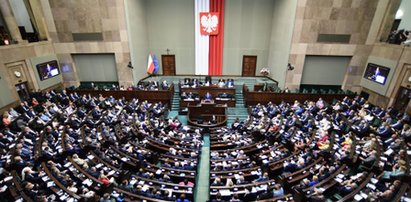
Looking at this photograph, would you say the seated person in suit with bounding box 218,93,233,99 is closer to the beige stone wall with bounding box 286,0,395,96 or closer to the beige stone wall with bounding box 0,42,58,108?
the beige stone wall with bounding box 286,0,395,96

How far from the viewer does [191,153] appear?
9797 mm

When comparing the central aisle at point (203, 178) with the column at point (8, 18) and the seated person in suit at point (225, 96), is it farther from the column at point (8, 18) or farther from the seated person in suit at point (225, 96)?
the column at point (8, 18)

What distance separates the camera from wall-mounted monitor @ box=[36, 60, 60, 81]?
55.6 feet

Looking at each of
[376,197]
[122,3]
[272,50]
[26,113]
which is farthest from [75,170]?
[272,50]

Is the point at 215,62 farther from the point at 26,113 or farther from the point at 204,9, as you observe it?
the point at 26,113

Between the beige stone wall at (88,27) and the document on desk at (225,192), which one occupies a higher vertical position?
the beige stone wall at (88,27)

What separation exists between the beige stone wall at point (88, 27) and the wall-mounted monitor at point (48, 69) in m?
0.98

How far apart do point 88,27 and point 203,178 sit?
53.6 feet

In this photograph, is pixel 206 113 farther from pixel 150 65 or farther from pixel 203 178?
pixel 150 65

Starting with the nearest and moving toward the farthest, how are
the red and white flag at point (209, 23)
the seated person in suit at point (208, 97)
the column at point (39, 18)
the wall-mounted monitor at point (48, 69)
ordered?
the seated person in suit at point (208, 97) → the wall-mounted monitor at point (48, 69) → the column at point (39, 18) → the red and white flag at point (209, 23)

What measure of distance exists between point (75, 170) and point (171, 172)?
11.6 feet

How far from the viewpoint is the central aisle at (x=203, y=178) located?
27.5 ft

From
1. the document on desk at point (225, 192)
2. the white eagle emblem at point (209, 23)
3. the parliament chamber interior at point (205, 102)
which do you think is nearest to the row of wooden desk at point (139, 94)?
the parliament chamber interior at point (205, 102)

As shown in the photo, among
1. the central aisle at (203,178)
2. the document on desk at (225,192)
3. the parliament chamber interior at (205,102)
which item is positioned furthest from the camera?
the central aisle at (203,178)
